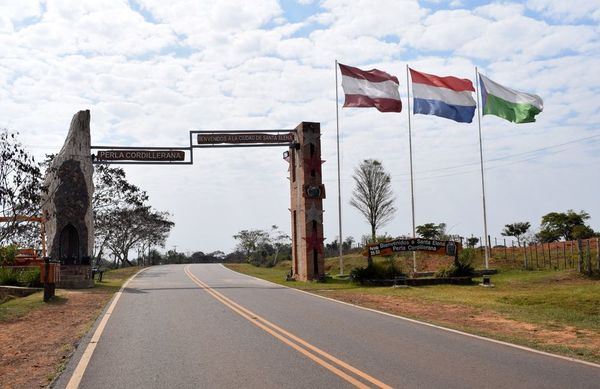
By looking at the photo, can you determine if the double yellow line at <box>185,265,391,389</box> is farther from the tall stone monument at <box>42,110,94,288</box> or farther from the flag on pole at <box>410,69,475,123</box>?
the flag on pole at <box>410,69,475,123</box>

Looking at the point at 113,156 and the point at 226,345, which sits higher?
the point at 113,156

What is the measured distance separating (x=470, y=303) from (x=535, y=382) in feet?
38.5

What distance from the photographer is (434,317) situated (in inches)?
608

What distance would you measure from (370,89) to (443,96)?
3844 millimetres

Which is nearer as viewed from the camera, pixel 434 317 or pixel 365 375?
pixel 365 375

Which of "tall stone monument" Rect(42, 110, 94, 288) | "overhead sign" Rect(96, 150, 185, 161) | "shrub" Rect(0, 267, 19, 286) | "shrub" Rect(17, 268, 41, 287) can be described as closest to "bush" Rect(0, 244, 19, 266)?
"shrub" Rect(0, 267, 19, 286)

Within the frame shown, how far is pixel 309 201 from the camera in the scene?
31.2 meters

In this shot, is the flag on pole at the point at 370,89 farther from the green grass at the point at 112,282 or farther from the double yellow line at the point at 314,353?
the double yellow line at the point at 314,353

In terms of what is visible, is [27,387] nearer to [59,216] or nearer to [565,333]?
[565,333]

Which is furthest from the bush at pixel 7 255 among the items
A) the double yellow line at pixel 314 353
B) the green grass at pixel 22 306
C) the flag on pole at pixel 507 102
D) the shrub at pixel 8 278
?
the flag on pole at pixel 507 102

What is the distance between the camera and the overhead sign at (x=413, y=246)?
1149 inches

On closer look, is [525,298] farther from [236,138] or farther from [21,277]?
[21,277]

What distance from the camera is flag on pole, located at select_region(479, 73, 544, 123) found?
98.8ft

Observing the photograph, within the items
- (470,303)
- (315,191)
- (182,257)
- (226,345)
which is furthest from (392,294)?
(182,257)
